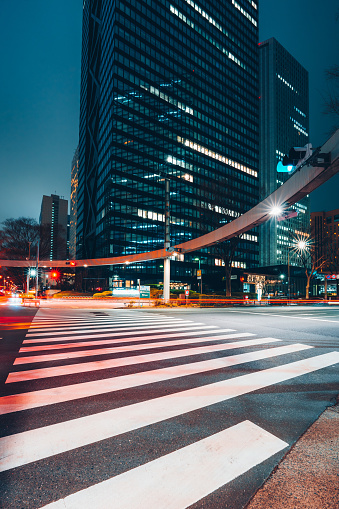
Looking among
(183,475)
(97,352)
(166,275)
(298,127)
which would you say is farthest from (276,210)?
(298,127)

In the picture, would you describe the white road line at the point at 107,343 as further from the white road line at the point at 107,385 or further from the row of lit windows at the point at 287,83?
the row of lit windows at the point at 287,83

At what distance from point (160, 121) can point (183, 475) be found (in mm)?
73482

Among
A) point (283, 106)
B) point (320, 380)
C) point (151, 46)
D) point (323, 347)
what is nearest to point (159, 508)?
point (320, 380)

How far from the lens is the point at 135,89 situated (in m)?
62.7

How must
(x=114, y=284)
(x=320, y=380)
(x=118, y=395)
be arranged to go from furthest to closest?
(x=114, y=284) → (x=320, y=380) → (x=118, y=395)

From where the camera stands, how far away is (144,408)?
3.78m

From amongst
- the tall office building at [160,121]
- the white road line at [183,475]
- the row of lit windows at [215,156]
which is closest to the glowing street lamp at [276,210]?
the white road line at [183,475]

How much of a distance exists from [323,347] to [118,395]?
6.48 meters

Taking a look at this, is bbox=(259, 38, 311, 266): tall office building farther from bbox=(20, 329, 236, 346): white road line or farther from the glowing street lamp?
bbox=(20, 329, 236, 346): white road line

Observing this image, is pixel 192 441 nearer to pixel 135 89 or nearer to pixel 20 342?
pixel 20 342

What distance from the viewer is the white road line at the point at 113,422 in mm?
2758

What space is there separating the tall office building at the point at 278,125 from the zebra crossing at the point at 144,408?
127298 mm

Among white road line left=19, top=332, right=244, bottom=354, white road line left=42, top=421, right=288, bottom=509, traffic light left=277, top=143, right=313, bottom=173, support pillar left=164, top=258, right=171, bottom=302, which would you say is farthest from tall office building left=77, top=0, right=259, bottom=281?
white road line left=42, top=421, right=288, bottom=509

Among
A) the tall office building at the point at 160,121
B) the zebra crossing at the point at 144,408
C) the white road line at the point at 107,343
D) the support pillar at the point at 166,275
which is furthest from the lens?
the tall office building at the point at 160,121
